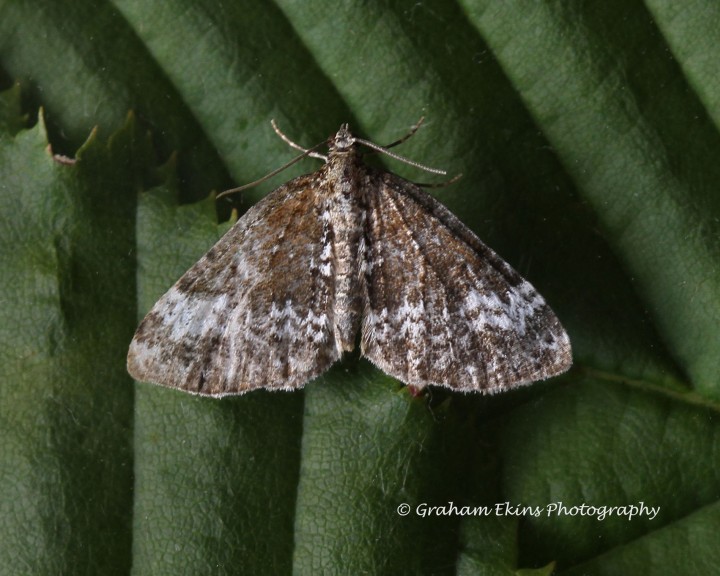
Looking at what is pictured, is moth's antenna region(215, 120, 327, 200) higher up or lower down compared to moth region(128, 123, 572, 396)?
higher up

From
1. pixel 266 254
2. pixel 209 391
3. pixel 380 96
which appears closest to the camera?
pixel 209 391

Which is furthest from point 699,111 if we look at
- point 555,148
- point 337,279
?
point 337,279

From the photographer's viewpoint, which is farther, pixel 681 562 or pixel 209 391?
pixel 681 562

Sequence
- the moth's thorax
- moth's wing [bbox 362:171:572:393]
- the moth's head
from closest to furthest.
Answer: moth's wing [bbox 362:171:572:393] → the moth's thorax → the moth's head

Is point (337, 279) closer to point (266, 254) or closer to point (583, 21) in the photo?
point (266, 254)

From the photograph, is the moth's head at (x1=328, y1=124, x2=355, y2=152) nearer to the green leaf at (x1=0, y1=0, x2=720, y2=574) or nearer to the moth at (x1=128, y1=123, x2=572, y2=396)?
the moth at (x1=128, y1=123, x2=572, y2=396)

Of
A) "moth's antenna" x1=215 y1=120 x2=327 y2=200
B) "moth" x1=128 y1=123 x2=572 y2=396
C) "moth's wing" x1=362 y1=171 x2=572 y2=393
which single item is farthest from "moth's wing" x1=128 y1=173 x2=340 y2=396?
"moth's wing" x1=362 y1=171 x2=572 y2=393

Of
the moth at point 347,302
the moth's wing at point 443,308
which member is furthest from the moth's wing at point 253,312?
the moth's wing at point 443,308
